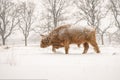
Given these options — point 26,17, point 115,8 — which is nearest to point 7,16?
point 26,17

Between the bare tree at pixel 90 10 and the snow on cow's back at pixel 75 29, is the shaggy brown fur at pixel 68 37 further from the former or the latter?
the bare tree at pixel 90 10

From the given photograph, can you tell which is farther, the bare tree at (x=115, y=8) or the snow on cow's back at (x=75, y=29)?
the bare tree at (x=115, y=8)

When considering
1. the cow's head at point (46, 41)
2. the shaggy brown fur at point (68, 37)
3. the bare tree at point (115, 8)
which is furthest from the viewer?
the bare tree at point (115, 8)

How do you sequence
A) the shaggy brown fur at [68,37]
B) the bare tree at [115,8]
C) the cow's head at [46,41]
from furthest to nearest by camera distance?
the bare tree at [115,8]
the cow's head at [46,41]
the shaggy brown fur at [68,37]

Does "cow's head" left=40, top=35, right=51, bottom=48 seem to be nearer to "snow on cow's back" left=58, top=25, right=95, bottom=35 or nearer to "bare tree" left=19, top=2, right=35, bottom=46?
"snow on cow's back" left=58, top=25, right=95, bottom=35

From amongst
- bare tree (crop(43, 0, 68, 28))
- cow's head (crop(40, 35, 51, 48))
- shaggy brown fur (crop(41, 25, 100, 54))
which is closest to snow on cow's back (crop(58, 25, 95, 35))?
shaggy brown fur (crop(41, 25, 100, 54))

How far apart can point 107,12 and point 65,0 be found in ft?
25.9

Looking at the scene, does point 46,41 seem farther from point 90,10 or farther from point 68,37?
point 90,10

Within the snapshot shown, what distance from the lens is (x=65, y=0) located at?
37.2 m

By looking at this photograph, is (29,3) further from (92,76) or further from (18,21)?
(92,76)

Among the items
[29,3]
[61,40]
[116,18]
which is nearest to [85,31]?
[61,40]

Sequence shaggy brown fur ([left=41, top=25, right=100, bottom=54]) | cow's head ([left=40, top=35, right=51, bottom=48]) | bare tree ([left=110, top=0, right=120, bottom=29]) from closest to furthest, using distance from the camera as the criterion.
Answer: shaggy brown fur ([left=41, top=25, right=100, bottom=54]) < cow's head ([left=40, top=35, right=51, bottom=48]) < bare tree ([left=110, top=0, right=120, bottom=29])

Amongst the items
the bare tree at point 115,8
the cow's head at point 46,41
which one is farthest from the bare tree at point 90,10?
the cow's head at point 46,41

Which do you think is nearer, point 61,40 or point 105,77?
point 105,77
